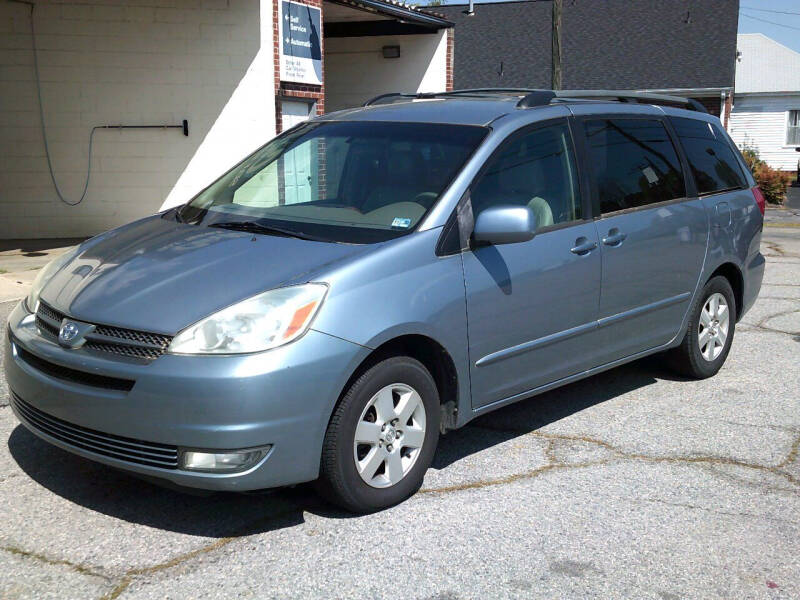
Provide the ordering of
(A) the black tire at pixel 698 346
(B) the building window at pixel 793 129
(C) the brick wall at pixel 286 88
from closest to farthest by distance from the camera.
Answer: (A) the black tire at pixel 698 346 → (C) the brick wall at pixel 286 88 → (B) the building window at pixel 793 129

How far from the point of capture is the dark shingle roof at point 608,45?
3088cm

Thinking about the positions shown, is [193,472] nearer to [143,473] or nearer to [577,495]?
[143,473]

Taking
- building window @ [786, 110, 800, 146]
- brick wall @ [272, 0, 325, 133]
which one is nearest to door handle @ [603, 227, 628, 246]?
brick wall @ [272, 0, 325, 133]

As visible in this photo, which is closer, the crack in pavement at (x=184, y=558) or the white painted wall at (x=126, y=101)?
the crack in pavement at (x=184, y=558)

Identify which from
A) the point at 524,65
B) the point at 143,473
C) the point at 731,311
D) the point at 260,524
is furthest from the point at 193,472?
the point at 524,65

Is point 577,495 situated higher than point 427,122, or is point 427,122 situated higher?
point 427,122

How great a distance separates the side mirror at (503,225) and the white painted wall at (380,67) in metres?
14.6

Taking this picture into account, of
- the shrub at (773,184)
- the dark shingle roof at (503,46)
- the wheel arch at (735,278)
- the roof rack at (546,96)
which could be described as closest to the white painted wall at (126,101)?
the roof rack at (546,96)

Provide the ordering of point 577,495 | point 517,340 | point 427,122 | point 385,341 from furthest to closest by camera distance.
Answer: point 427,122, point 517,340, point 577,495, point 385,341

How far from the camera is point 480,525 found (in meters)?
4.08

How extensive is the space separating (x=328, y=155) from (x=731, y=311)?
324 centimetres

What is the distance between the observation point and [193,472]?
3.72m

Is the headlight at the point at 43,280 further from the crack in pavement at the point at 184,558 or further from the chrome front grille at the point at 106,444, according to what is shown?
the crack in pavement at the point at 184,558

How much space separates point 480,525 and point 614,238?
205 cm
